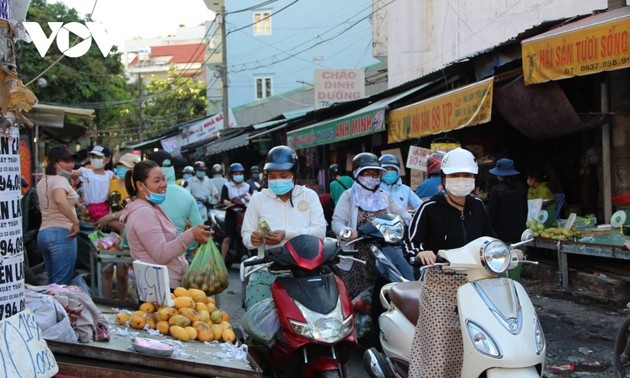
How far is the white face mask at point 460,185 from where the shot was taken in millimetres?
4547

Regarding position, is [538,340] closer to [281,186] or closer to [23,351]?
[281,186]

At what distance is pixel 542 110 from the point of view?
31.2ft

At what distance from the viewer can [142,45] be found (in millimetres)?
101812

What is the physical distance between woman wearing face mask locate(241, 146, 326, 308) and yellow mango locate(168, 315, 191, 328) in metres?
0.98

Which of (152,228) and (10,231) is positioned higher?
(10,231)

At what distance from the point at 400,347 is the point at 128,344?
186cm

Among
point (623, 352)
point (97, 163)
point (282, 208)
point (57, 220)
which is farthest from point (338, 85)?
point (623, 352)

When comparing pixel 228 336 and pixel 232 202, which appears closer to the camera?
pixel 228 336

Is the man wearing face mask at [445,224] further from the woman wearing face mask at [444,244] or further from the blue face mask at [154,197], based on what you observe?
the blue face mask at [154,197]

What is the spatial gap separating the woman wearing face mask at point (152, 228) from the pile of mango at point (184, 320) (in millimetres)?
446

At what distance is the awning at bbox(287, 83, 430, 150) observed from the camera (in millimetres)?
13703

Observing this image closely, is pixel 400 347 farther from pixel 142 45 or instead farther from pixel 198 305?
pixel 142 45

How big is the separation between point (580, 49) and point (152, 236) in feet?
17.6

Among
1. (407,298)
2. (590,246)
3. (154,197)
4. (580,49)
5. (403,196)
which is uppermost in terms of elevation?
(580,49)
